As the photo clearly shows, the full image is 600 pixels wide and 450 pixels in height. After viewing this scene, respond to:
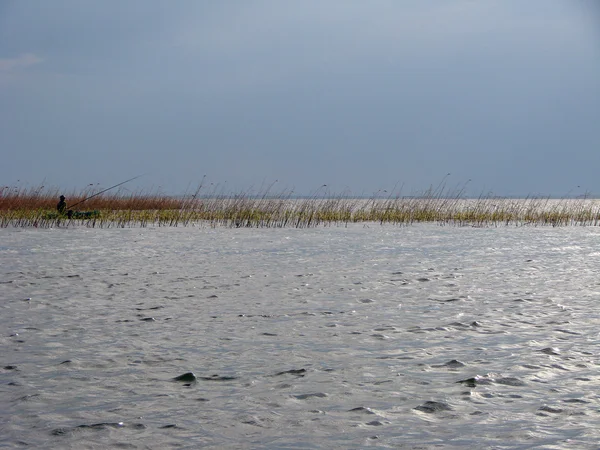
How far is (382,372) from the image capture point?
550 centimetres

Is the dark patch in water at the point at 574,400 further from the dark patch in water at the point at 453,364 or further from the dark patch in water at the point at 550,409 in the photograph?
the dark patch in water at the point at 453,364

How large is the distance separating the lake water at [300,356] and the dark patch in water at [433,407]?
0.06 feet

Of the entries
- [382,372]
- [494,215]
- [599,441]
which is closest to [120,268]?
[382,372]

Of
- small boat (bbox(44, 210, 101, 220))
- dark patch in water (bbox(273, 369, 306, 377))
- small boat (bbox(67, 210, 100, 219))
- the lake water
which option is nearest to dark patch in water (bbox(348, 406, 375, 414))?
the lake water

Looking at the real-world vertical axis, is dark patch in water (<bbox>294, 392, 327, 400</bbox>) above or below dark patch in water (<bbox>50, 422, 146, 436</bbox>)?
above

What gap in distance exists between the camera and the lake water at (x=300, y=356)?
418cm

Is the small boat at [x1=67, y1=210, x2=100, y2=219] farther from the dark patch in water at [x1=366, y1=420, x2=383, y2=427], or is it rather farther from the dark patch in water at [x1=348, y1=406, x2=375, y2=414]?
the dark patch in water at [x1=366, y1=420, x2=383, y2=427]

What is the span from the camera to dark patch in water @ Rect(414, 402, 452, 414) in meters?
4.53

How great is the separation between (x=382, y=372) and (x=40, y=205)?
26.5 metres

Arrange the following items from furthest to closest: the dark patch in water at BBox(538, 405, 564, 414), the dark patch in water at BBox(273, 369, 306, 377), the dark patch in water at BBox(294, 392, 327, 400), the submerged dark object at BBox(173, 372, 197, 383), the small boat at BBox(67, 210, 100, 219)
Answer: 1. the small boat at BBox(67, 210, 100, 219)
2. the dark patch in water at BBox(273, 369, 306, 377)
3. the submerged dark object at BBox(173, 372, 197, 383)
4. the dark patch in water at BBox(294, 392, 327, 400)
5. the dark patch in water at BBox(538, 405, 564, 414)

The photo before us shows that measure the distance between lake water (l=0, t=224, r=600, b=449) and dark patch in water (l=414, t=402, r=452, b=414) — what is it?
19 mm

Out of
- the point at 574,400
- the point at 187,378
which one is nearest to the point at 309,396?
the point at 187,378

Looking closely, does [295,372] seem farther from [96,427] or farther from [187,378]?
[96,427]

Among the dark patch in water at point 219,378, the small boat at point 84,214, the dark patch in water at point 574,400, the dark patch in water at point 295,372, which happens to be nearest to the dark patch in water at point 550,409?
the dark patch in water at point 574,400
